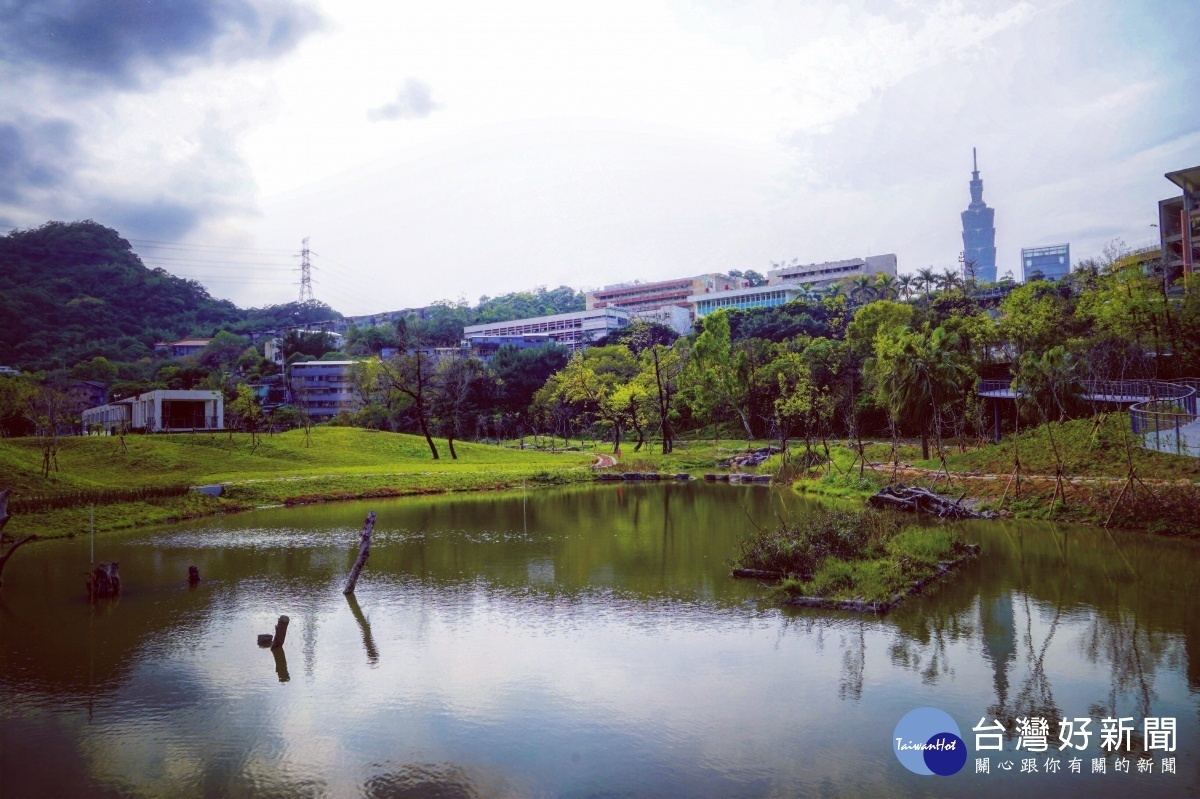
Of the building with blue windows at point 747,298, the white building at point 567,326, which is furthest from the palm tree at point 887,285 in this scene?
the white building at point 567,326

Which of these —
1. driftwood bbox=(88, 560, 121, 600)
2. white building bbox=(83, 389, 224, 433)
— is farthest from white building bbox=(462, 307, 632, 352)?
driftwood bbox=(88, 560, 121, 600)

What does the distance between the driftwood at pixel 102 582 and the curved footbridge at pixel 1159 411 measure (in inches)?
1099

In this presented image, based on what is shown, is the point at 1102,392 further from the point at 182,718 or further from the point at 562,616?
the point at 182,718

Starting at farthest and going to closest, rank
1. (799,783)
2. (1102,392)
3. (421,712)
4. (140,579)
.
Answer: (1102,392) → (140,579) → (421,712) → (799,783)

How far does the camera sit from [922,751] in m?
9.02

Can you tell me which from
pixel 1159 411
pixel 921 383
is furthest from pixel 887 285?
pixel 1159 411

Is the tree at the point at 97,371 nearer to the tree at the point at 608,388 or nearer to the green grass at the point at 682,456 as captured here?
the tree at the point at 608,388

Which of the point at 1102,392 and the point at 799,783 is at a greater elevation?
the point at 1102,392

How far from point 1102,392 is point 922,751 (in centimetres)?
3864

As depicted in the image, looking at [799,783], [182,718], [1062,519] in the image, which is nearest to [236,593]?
[182,718]

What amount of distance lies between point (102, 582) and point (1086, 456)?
1155 inches

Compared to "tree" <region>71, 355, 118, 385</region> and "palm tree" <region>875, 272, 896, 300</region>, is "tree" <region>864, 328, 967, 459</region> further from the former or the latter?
"tree" <region>71, 355, 118, 385</region>

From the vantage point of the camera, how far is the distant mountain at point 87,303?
8712 cm

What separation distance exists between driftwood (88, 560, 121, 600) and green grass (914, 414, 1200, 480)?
25.8 meters
